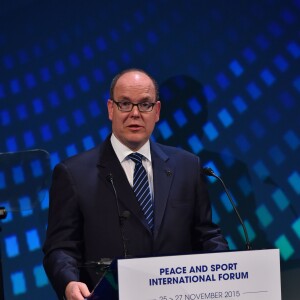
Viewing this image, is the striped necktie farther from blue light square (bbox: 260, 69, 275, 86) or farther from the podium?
blue light square (bbox: 260, 69, 275, 86)

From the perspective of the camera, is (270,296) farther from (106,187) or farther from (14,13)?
(14,13)

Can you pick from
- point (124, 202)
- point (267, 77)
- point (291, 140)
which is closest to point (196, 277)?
point (124, 202)

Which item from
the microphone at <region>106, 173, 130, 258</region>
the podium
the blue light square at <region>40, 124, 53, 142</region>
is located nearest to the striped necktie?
the microphone at <region>106, 173, 130, 258</region>

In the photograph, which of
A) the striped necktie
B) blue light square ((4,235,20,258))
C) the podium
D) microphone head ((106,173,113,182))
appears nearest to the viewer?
the podium

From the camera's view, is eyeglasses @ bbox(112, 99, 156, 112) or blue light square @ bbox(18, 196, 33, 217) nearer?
eyeglasses @ bbox(112, 99, 156, 112)

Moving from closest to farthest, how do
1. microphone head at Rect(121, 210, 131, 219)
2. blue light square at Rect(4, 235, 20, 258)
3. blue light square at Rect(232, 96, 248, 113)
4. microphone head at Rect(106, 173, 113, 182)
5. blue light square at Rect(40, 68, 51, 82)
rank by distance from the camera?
microphone head at Rect(121, 210, 131, 219), microphone head at Rect(106, 173, 113, 182), blue light square at Rect(4, 235, 20, 258), blue light square at Rect(40, 68, 51, 82), blue light square at Rect(232, 96, 248, 113)

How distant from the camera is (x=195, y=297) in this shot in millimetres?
2160

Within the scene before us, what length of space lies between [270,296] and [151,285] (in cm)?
40

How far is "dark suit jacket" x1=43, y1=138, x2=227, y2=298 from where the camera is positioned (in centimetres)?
284

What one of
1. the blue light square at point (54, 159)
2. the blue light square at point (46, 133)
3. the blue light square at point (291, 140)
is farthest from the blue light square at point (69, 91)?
the blue light square at point (291, 140)

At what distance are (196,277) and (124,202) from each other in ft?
2.50

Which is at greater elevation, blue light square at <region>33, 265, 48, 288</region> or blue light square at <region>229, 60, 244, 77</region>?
blue light square at <region>229, 60, 244, 77</region>

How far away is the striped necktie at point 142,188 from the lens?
9.50 ft

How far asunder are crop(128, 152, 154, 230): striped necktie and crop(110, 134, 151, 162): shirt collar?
0.02 metres
